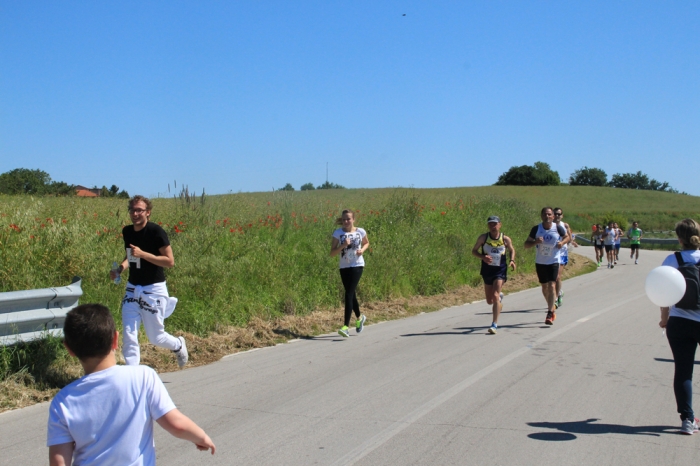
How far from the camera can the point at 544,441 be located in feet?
17.2

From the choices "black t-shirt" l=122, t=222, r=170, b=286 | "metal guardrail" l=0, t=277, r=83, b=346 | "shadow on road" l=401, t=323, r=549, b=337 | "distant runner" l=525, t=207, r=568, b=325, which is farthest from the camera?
"distant runner" l=525, t=207, r=568, b=325

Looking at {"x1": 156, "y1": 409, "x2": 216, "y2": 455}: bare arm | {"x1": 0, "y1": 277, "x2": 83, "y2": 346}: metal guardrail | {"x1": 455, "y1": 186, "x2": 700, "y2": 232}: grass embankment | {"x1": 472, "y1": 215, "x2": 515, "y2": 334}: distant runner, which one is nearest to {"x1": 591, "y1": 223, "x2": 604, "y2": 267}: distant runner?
{"x1": 472, "y1": 215, "x2": 515, "y2": 334}: distant runner

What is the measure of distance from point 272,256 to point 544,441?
8.70 m

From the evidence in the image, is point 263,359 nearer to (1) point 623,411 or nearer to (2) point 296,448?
(2) point 296,448

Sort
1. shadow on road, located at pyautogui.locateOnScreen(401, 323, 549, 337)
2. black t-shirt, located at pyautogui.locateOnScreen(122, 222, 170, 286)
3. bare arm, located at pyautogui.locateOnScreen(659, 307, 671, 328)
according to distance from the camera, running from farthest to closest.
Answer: shadow on road, located at pyautogui.locateOnScreen(401, 323, 549, 337), black t-shirt, located at pyautogui.locateOnScreen(122, 222, 170, 286), bare arm, located at pyautogui.locateOnScreen(659, 307, 671, 328)

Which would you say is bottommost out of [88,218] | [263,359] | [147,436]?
[263,359]

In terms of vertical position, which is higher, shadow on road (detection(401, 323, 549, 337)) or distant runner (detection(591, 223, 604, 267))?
distant runner (detection(591, 223, 604, 267))

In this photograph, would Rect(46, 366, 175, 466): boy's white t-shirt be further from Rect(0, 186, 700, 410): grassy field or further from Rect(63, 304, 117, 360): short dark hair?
Rect(0, 186, 700, 410): grassy field

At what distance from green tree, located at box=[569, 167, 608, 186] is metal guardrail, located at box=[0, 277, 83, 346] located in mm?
147321

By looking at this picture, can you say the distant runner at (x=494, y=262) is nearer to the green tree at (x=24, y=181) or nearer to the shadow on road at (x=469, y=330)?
the shadow on road at (x=469, y=330)

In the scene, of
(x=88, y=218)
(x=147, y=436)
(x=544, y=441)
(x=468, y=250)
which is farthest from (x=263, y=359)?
(x=468, y=250)

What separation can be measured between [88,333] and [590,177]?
151832 millimetres

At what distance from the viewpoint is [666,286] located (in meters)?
5.23

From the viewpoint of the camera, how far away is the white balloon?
17.1ft
